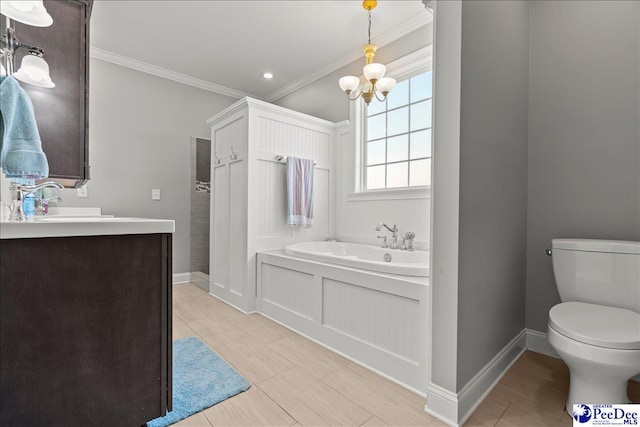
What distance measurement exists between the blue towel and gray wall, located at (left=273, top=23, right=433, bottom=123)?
2754 millimetres

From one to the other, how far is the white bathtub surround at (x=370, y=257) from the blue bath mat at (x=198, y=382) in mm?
908

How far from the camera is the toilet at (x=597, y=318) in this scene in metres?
1.22

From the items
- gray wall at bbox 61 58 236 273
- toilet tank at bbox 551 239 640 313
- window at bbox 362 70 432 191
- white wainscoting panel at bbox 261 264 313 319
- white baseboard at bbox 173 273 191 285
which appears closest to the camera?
toilet tank at bbox 551 239 640 313

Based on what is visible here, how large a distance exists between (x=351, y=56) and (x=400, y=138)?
1.07 meters

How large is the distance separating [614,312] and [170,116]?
4310 millimetres

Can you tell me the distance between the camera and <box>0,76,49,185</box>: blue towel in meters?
0.94

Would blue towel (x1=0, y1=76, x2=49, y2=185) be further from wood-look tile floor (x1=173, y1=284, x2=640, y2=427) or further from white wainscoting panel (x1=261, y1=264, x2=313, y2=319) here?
white wainscoting panel (x1=261, y1=264, x2=313, y2=319)

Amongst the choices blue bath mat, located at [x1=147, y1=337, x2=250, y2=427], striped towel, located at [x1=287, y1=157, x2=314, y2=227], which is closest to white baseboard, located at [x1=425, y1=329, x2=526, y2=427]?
blue bath mat, located at [x1=147, y1=337, x2=250, y2=427]

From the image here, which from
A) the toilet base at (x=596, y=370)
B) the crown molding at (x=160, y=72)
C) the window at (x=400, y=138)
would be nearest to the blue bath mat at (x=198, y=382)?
the toilet base at (x=596, y=370)

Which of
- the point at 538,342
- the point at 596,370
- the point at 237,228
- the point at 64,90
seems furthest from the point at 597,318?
the point at 64,90

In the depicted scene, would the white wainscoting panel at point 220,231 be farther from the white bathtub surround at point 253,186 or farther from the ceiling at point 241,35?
the ceiling at point 241,35

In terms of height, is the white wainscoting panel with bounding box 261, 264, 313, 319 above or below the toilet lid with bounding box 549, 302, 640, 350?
below

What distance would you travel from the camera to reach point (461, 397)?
1.35 metres

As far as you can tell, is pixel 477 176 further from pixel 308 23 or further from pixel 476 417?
pixel 308 23
